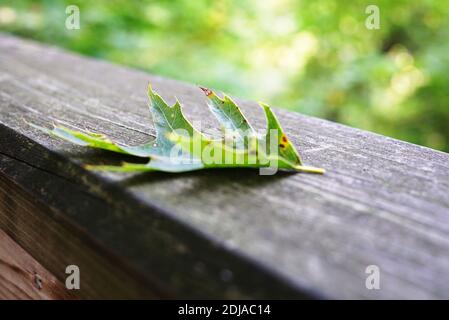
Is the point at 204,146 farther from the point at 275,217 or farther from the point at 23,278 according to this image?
the point at 23,278

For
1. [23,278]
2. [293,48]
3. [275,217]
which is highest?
[293,48]

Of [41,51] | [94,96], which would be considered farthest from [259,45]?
[94,96]

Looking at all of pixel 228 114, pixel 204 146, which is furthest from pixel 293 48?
pixel 204 146

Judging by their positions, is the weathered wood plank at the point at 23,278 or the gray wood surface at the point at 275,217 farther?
the weathered wood plank at the point at 23,278

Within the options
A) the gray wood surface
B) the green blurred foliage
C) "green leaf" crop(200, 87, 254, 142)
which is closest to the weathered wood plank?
the gray wood surface

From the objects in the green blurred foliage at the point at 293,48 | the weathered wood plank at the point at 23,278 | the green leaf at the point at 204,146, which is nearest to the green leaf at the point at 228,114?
the green leaf at the point at 204,146

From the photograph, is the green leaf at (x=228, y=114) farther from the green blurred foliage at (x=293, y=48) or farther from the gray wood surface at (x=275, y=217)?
the green blurred foliage at (x=293, y=48)
